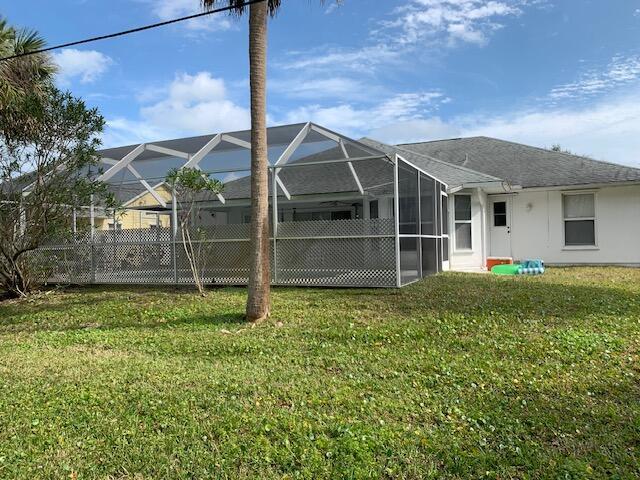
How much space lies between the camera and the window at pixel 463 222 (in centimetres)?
1411

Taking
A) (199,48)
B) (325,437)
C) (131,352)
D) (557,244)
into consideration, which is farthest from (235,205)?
(325,437)

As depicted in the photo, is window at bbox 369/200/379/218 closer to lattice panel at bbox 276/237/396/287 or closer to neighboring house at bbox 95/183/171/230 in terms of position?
lattice panel at bbox 276/237/396/287

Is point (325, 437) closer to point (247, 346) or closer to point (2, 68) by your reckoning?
point (247, 346)

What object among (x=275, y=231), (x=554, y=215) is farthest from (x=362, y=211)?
(x=275, y=231)

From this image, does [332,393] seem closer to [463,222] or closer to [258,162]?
[258,162]

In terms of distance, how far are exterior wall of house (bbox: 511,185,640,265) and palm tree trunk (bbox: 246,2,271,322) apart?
35.0ft

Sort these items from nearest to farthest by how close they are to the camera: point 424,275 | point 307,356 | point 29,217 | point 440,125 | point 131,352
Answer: point 307,356
point 131,352
point 29,217
point 424,275
point 440,125

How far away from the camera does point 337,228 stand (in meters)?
9.28

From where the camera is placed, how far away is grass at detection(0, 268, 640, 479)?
2.88 metres

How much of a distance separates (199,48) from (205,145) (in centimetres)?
201

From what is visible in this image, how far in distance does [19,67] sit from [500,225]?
44.5 ft

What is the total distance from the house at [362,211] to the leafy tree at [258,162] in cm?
239

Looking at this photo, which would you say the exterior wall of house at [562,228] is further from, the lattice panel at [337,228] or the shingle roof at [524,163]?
the lattice panel at [337,228]

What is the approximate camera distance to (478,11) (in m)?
8.22
